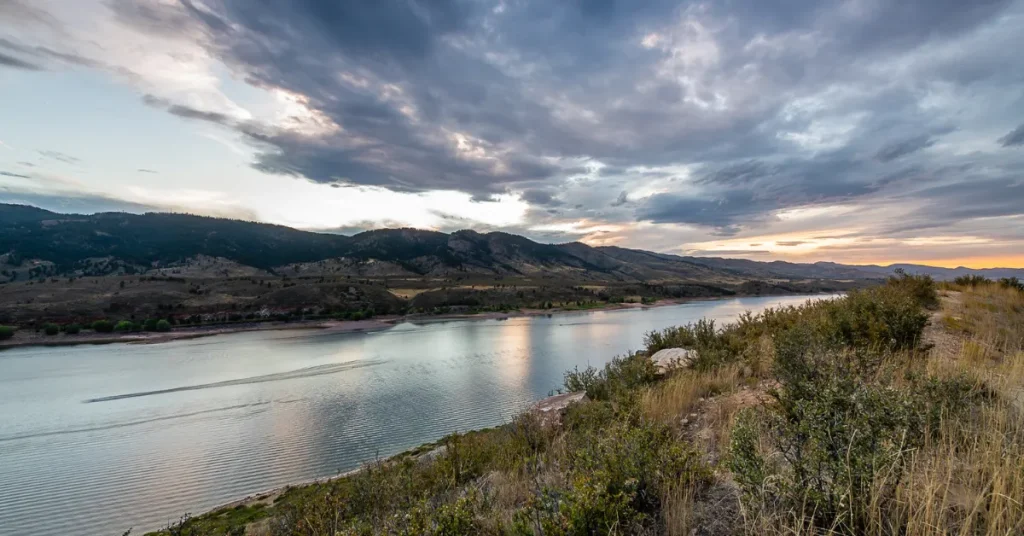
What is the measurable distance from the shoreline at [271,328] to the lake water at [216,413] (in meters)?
5.95

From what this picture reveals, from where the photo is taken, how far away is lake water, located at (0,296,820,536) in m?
13.0

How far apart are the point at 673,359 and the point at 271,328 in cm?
6163

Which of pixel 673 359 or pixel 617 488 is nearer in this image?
pixel 617 488

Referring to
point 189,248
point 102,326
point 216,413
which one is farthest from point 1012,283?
point 189,248

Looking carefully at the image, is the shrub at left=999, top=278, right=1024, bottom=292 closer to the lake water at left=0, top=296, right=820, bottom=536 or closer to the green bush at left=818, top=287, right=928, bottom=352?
the green bush at left=818, top=287, right=928, bottom=352

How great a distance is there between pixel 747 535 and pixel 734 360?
785 cm

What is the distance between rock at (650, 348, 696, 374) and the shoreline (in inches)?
1985

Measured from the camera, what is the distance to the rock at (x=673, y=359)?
10.7 meters

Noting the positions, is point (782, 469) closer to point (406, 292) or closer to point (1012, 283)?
point (1012, 283)

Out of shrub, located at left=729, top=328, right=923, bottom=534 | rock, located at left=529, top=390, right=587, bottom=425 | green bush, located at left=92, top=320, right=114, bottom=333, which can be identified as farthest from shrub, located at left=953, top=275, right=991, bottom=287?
green bush, located at left=92, top=320, right=114, bottom=333

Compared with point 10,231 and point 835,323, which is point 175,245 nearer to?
point 10,231

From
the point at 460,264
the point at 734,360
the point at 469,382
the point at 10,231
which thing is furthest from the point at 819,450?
the point at 10,231

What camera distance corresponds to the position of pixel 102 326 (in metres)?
52.3

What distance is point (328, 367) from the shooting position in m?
31.7
